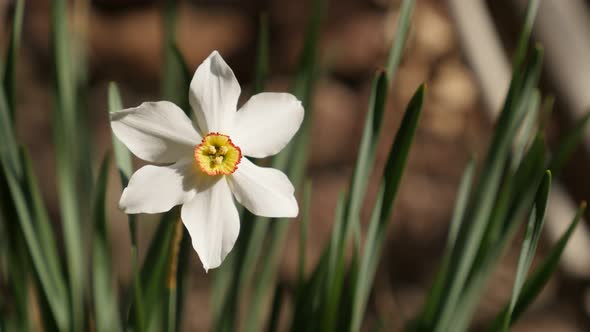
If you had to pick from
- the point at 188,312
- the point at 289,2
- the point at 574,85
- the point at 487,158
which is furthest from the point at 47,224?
the point at 289,2

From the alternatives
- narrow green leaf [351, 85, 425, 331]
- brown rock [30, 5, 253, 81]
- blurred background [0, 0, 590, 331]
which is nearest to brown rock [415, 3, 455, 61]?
blurred background [0, 0, 590, 331]

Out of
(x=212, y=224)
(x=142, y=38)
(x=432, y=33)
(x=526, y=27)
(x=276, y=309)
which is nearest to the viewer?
(x=212, y=224)

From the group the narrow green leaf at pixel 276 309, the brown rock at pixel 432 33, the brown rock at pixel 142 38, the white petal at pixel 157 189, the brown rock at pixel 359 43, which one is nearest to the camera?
the white petal at pixel 157 189

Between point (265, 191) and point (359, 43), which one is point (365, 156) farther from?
point (359, 43)

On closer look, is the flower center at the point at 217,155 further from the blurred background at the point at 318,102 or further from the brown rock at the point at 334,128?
the brown rock at the point at 334,128

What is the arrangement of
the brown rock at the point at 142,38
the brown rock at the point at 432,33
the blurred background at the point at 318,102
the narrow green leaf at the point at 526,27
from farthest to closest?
the brown rock at the point at 432,33
the brown rock at the point at 142,38
the blurred background at the point at 318,102
the narrow green leaf at the point at 526,27

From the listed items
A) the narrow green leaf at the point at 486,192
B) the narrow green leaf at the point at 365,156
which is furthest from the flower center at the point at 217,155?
the narrow green leaf at the point at 486,192

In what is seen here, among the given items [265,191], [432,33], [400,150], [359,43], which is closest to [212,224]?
[265,191]

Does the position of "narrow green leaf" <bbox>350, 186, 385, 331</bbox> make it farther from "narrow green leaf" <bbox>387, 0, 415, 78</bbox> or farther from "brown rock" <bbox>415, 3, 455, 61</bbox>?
"brown rock" <bbox>415, 3, 455, 61</bbox>
